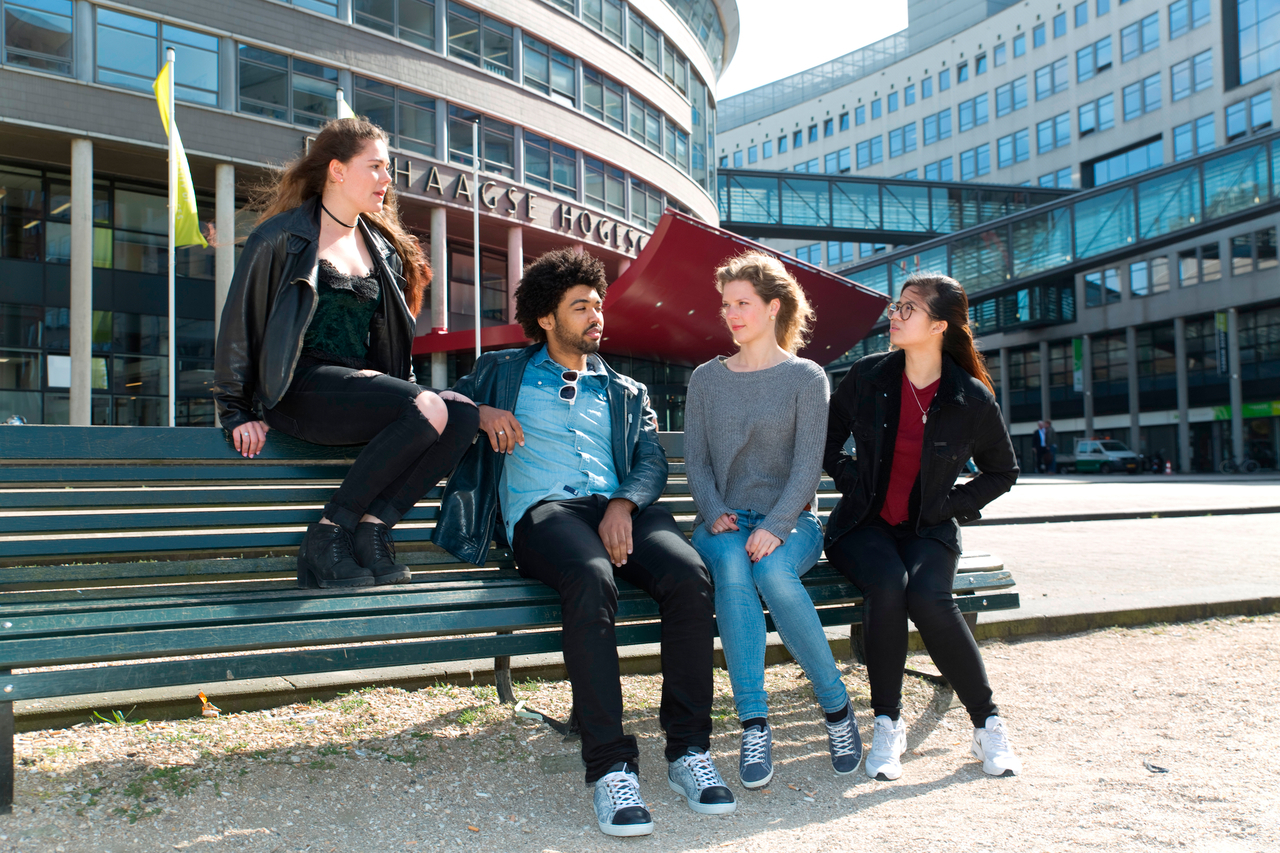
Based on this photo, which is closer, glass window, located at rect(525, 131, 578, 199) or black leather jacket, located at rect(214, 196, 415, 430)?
black leather jacket, located at rect(214, 196, 415, 430)

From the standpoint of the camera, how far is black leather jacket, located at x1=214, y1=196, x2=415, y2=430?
3176mm

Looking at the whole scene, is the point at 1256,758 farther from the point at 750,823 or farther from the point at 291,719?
the point at 291,719

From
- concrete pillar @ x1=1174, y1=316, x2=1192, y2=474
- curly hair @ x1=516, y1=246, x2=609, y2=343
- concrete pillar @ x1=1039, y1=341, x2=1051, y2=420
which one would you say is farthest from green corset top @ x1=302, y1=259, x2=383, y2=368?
concrete pillar @ x1=1039, y1=341, x2=1051, y2=420

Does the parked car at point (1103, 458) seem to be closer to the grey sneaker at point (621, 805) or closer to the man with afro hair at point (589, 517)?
the man with afro hair at point (589, 517)

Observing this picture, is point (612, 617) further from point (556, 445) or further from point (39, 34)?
point (39, 34)

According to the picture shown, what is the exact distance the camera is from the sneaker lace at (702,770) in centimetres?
276

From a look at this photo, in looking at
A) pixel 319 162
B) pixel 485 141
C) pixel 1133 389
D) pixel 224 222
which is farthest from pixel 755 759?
pixel 1133 389

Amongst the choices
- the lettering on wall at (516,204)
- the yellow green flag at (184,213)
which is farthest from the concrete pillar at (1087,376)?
the yellow green flag at (184,213)

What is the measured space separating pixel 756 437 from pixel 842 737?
107 centimetres

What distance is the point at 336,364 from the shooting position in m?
3.38

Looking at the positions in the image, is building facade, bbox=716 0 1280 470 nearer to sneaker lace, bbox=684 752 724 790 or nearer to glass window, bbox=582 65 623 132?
glass window, bbox=582 65 623 132

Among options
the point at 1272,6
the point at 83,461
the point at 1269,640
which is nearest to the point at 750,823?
the point at 83,461

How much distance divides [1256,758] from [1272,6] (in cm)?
4823

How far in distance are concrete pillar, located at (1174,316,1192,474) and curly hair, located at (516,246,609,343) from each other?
→ 142ft
